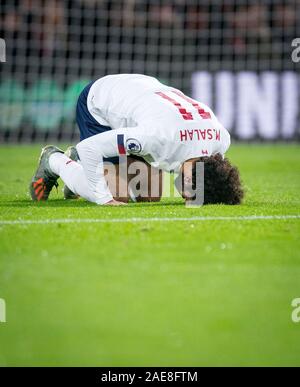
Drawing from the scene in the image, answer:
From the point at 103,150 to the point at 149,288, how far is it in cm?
275

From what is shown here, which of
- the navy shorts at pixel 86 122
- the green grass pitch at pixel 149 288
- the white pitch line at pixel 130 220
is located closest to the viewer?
the green grass pitch at pixel 149 288

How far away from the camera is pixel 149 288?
4.88 meters

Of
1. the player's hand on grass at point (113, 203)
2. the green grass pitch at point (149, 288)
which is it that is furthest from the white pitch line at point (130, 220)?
the player's hand on grass at point (113, 203)

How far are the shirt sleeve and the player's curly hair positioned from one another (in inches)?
19.3

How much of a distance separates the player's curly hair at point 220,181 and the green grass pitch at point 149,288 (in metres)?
0.20

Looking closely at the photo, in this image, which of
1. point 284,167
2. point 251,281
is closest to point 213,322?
point 251,281

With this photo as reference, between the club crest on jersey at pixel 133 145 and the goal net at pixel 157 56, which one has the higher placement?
the goal net at pixel 157 56

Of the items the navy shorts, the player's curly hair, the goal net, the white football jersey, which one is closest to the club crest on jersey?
the white football jersey

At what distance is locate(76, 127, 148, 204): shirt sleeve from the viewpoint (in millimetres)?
7305

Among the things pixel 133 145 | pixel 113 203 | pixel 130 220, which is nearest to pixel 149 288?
pixel 130 220

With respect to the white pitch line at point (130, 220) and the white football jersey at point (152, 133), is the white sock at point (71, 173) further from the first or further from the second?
the white pitch line at point (130, 220)

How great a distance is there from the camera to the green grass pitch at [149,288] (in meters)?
3.97

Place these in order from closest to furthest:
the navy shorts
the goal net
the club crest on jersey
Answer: the club crest on jersey < the navy shorts < the goal net

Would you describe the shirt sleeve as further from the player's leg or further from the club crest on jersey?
the player's leg
